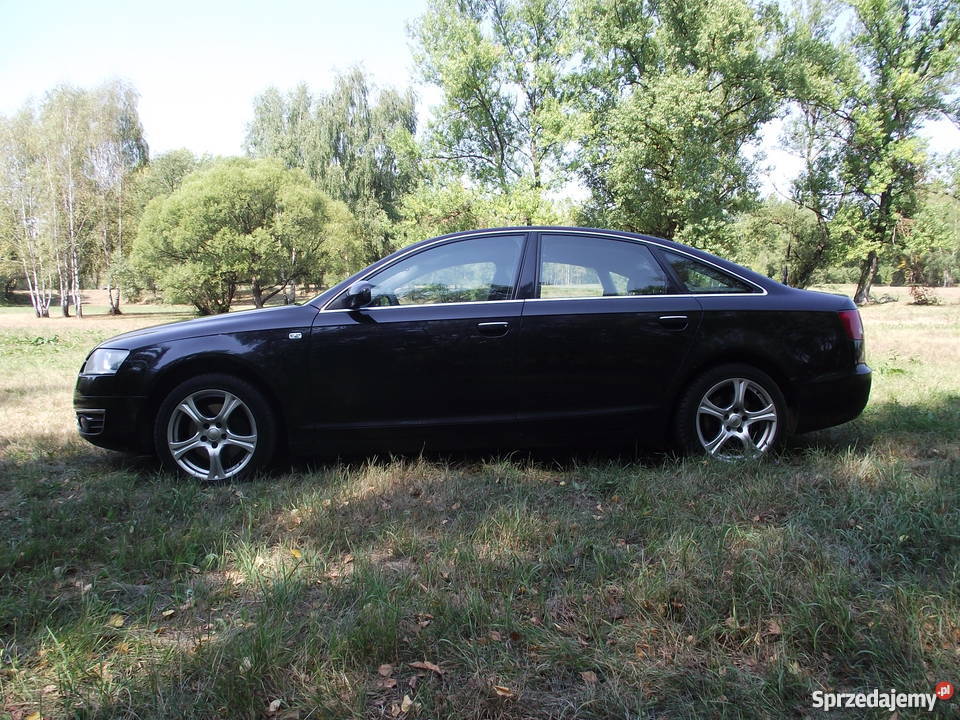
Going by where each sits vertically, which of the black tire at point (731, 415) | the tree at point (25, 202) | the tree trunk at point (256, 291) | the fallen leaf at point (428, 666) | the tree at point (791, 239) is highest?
the tree at point (25, 202)

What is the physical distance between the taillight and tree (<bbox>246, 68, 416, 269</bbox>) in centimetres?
3069

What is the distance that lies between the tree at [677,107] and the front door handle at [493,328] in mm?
20440

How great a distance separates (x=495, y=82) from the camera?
26.5 m

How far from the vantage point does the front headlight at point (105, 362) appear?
3729 millimetres

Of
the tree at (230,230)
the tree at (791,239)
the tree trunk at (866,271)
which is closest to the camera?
the tree at (230,230)

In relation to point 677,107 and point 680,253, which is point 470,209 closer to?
point 677,107

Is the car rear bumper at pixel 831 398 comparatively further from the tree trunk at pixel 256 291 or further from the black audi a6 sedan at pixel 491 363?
the tree trunk at pixel 256 291

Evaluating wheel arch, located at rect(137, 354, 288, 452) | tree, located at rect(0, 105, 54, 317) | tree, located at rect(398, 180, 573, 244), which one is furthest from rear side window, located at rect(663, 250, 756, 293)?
tree, located at rect(0, 105, 54, 317)

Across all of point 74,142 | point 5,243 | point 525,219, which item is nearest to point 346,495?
point 525,219

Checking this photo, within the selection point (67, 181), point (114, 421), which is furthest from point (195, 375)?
point (67, 181)

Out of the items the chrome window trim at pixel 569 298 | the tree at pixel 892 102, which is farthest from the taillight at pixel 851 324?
the tree at pixel 892 102

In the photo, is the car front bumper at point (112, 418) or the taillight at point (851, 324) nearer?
the car front bumper at point (112, 418)

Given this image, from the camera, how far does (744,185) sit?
23.9 m

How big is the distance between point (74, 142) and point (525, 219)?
74.8 ft
